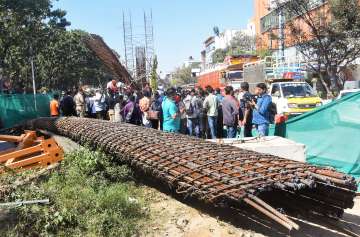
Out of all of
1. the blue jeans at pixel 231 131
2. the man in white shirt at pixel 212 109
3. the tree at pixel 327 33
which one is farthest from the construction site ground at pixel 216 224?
the tree at pixel 327 33

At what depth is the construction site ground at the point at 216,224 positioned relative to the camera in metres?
5.04

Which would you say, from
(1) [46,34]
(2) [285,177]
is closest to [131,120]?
(2) [285,177]

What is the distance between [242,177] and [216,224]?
0.78 meters

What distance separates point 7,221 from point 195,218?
1.93 m

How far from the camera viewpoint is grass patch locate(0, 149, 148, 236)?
4816 millimetres

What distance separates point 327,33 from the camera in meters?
28.3

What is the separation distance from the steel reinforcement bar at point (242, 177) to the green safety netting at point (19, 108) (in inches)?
489

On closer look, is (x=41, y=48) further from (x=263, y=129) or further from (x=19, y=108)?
(x=263, y=129)

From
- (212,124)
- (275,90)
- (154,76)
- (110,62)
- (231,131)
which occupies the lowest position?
(231,131)

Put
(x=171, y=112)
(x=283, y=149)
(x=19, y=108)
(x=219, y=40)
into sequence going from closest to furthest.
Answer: (x=283, y=149)
(x=171, y=112)
(x=19, y=108)
(x=219, y=40)

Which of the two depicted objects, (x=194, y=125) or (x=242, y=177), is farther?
(x=194, y=125)

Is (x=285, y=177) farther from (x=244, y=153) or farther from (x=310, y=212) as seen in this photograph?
(x=244, y=153)

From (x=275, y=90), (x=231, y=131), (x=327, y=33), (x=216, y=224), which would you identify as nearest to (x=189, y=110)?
(x=231, y=131)

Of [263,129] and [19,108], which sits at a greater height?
[19,108]
